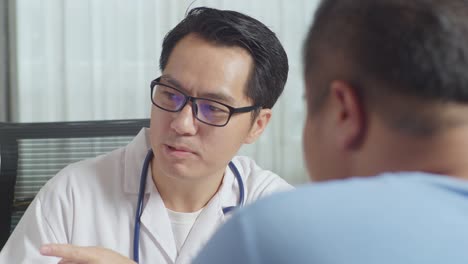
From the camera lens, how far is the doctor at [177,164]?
4.99 ft

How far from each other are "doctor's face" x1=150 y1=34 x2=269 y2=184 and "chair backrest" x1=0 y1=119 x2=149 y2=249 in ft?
1.17

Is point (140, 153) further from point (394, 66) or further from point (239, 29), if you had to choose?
point (394, 66)

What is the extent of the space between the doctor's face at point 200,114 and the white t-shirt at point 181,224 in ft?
0.36

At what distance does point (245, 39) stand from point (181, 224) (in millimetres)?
515

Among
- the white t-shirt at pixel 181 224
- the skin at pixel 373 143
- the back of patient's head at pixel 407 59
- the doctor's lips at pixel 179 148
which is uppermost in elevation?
the back of patient's head at pixel 407 59

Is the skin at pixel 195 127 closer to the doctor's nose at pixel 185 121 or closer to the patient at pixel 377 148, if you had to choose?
the doctor's nose at pixel 185 121

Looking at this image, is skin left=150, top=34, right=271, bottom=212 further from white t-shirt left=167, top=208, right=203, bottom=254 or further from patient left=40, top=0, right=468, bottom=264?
patient left=40, top=0, right=468, bottom=264

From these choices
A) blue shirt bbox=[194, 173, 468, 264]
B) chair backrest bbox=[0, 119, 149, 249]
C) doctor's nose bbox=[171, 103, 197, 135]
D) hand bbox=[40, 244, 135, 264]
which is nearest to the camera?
blue shirt bbox=[194, 173, 468, 264]

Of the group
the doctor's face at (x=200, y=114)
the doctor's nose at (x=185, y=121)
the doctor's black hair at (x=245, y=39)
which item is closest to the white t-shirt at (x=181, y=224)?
the doctor's face at (x=200, y=114)

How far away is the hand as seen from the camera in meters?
1.25

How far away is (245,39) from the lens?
5.26 ft

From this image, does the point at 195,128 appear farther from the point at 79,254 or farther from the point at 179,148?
the point at 79,254

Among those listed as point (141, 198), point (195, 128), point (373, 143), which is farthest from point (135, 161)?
point (373, 143)

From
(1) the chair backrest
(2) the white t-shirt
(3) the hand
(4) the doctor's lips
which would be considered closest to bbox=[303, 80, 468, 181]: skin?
(3) the hand
